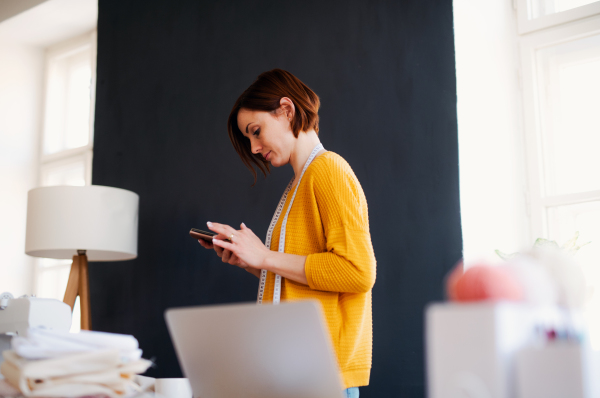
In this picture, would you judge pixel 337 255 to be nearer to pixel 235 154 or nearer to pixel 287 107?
pixel 287 107

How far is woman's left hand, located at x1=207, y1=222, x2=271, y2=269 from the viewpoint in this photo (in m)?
1.47

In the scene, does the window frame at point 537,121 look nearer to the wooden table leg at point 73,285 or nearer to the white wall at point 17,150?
the wooden table leg at point 73,285

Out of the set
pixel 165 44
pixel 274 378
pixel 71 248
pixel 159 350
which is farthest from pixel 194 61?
pixel 274 378

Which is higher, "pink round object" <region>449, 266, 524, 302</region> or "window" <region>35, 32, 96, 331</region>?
"window" <region>35, 32, 96, 331</region>

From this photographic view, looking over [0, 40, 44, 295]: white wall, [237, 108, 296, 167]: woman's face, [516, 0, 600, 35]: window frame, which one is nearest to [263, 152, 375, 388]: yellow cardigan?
[237, 108, 296, 167]: woman's face

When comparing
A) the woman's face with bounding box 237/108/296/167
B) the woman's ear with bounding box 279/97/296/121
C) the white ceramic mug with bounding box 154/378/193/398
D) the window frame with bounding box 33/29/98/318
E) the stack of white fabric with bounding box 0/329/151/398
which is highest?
the window frame with bounding box 33/29/98/318

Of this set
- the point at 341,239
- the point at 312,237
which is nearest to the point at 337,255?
the point at 341,239

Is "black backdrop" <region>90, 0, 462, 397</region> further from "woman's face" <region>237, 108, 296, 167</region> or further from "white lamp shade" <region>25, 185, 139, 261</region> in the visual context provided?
"woman's face" <region>237, 108, 296, 167</region>

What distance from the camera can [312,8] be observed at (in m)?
2.71

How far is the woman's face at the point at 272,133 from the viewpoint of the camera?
1732 mm

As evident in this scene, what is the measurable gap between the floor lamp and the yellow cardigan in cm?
132

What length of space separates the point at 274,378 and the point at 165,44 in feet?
9.23

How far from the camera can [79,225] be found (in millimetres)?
2543

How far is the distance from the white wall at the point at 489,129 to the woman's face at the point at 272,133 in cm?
81
